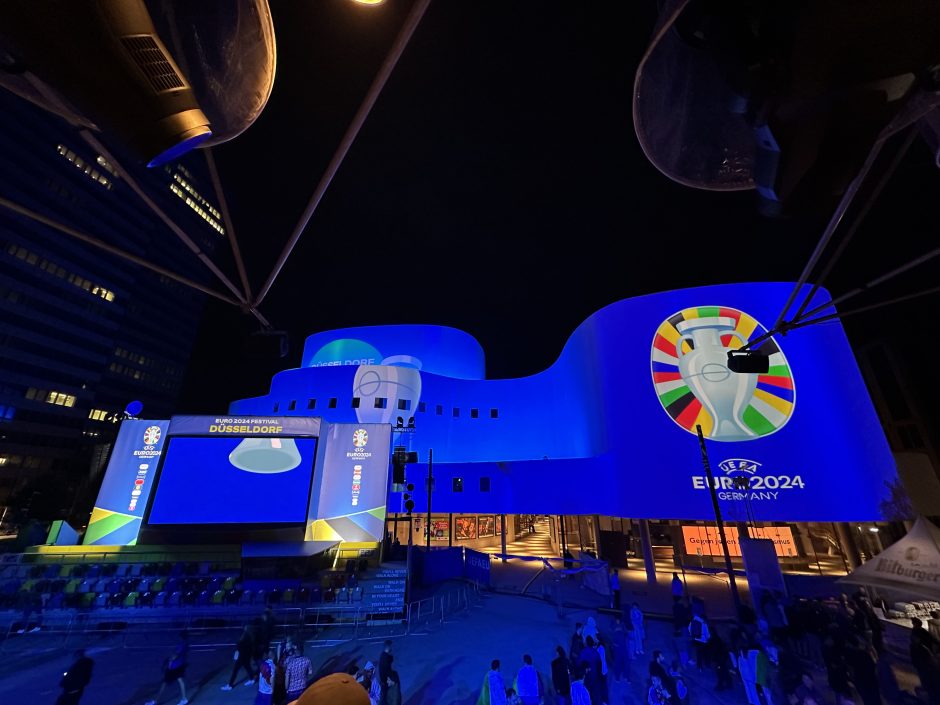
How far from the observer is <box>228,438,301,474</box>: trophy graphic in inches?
650

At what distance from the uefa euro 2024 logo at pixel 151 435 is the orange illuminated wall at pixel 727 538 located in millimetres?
29497

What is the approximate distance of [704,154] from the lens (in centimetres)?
252

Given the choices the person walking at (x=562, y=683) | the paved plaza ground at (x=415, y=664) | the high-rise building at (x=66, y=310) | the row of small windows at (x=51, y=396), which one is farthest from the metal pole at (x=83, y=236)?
the row of small windows at (x=51, y=396)

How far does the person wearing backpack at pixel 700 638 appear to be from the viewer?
7.92 m

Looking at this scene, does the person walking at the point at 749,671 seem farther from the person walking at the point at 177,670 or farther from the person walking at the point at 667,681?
the person walking at the point at 177,670

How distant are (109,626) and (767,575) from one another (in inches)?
864

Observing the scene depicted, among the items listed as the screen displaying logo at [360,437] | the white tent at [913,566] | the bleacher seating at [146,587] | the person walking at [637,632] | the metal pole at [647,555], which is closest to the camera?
the white tent at [913,566]

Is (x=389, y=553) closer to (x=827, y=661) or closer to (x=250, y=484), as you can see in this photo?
(x=250, y=484)

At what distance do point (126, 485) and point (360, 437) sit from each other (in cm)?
1118

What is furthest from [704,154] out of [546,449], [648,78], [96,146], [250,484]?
[546,449]

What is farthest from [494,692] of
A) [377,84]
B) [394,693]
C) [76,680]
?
[377,84]

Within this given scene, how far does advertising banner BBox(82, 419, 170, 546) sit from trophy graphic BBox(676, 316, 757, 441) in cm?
2461

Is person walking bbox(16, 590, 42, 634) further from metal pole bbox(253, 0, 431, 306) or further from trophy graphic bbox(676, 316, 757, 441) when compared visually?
trophy graphic bbox(676, 316, 757, 441)

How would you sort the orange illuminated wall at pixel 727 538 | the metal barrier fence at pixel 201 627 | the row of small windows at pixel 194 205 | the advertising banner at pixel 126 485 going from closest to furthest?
1. the metal barrier fence at pixel 201 627
2. the advertising banner at pixel 126 485
3. the orange illuminated wall at pixel 727 538
4. the row of small windows at pixel 194 205
